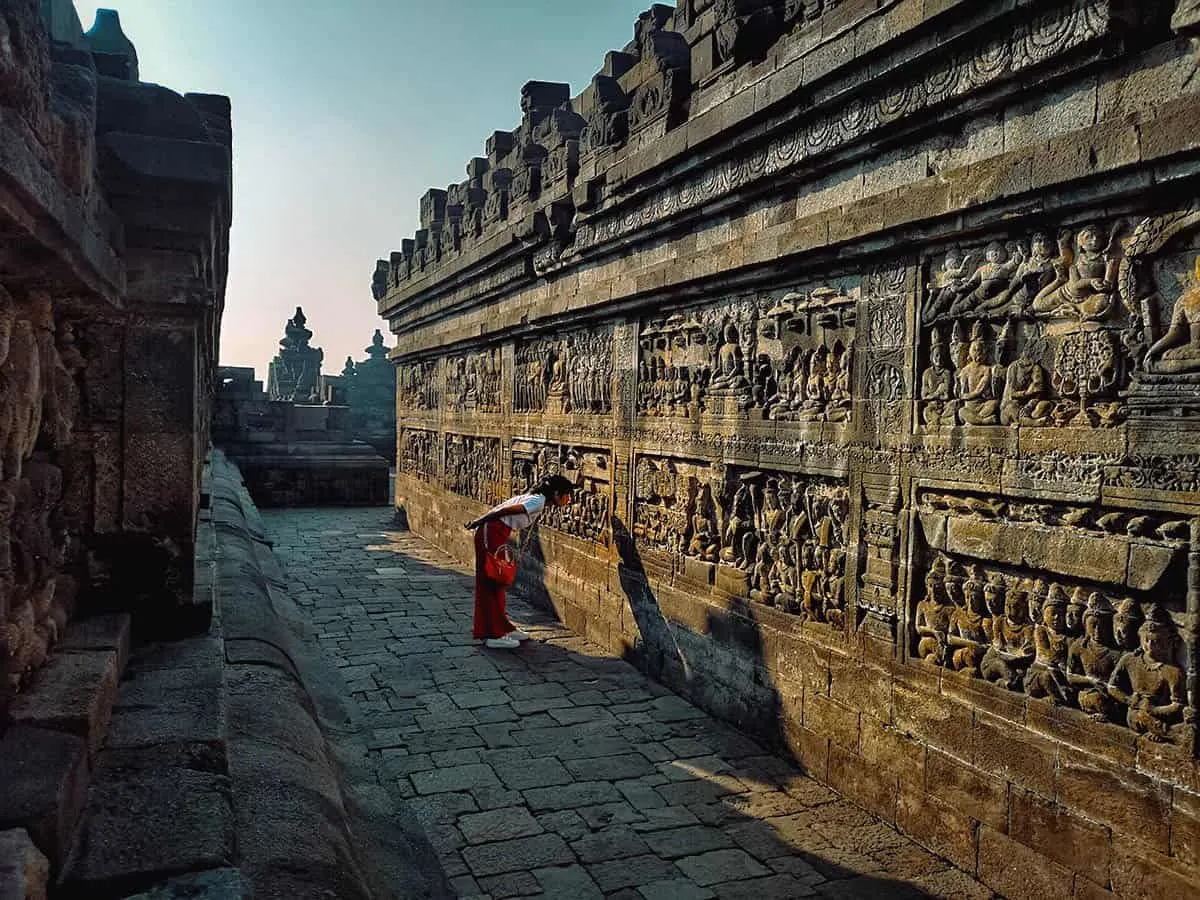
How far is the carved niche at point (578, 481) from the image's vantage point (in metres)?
7.39

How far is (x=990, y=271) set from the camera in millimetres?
3758

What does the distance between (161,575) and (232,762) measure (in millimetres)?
1282

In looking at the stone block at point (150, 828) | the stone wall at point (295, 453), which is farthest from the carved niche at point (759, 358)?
the stone wall at point (295, 453)

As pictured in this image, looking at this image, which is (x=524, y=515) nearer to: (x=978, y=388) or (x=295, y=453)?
(x=978, y=388)

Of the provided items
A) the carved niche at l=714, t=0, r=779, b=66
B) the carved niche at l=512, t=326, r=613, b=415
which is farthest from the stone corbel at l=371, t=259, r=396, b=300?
the carved niche at l=714, t=0, r=779, b=66

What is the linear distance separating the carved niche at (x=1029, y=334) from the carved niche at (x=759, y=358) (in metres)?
0.63

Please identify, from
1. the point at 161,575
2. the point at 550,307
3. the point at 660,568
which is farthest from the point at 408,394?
the point at 161,575

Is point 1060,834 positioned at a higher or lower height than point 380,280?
lower

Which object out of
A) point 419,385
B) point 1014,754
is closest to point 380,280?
point 419,385

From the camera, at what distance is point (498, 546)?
7.39 m

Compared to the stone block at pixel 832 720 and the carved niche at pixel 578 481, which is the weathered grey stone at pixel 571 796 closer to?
the stone block at pixel 832 720

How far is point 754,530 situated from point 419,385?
9959mm

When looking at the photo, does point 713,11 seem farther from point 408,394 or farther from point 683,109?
point 408,394

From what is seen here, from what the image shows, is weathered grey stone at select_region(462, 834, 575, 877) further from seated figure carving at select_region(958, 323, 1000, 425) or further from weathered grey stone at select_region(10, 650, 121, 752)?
seated figure carving at select_region(958, 323, 1000, 425)
